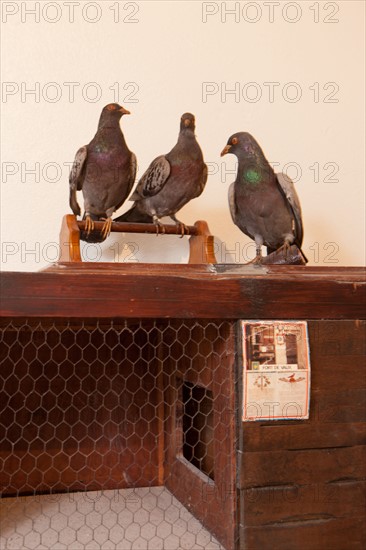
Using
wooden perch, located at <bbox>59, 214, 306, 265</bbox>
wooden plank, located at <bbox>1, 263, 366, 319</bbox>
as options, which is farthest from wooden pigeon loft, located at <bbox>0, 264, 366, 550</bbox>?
wooden perch, located at <bbox>59, 214, 306, 265</bbox>

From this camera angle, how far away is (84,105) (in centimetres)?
157

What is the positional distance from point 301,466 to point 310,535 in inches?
4.3

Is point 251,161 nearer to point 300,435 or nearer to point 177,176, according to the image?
point 177,176

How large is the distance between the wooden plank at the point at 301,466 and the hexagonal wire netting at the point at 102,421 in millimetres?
259

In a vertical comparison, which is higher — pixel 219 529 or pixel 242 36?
pixel 242 36

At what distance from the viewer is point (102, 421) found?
1435 mm

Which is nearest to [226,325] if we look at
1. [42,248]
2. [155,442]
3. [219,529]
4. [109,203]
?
[219,529]

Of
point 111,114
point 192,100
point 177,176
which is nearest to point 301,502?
point 177,176

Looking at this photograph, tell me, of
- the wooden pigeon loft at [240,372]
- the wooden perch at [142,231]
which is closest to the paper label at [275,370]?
the wooden pigeon loft at [240,372]

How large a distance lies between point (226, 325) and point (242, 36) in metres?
1.05

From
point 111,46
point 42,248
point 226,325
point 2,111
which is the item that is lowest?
point 226,325

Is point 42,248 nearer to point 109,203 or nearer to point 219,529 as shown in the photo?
point 109,203

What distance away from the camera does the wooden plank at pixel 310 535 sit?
0.93 metres

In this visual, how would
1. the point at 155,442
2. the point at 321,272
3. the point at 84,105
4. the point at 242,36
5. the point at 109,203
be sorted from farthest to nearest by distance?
the point at 242,36, the point at 84,105, the point at 155,442, the point at 109,203, the point at 321,272
